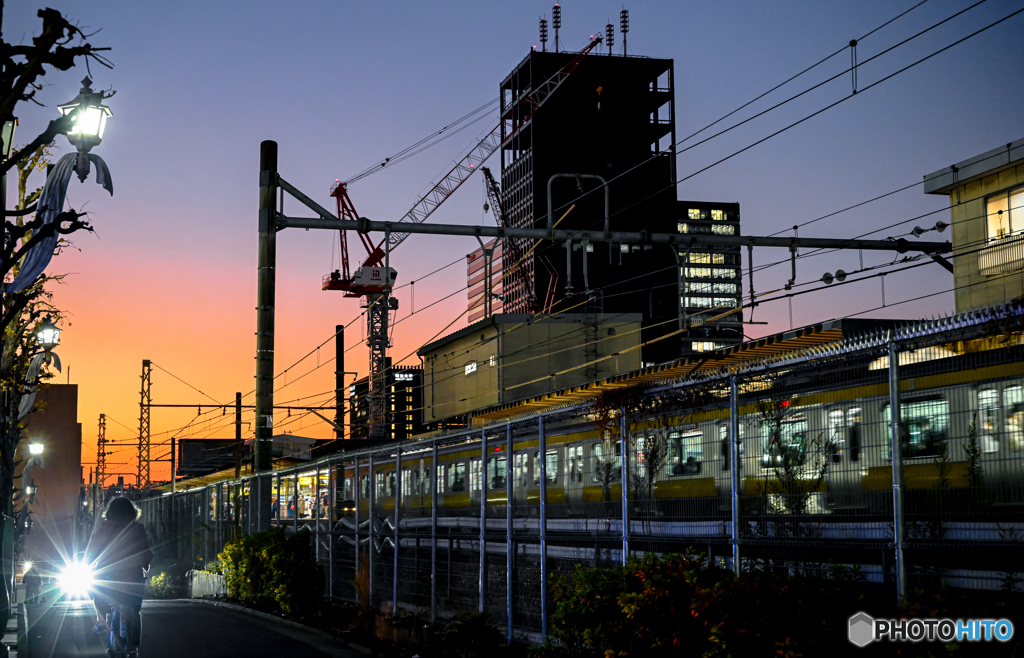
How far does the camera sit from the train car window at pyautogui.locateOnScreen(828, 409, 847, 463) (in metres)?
8.50

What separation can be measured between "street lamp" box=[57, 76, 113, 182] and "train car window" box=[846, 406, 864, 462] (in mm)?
7548

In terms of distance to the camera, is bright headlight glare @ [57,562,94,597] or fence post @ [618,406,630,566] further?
bright headlight glare @ [57,562,94,597]

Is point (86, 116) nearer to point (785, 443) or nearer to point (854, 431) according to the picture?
point (785, 443)

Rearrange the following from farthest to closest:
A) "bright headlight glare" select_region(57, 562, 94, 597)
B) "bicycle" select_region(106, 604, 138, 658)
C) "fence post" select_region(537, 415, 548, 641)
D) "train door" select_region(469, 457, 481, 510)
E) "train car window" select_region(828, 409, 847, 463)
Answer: "bright headlight glare" select_region(57, 562, 94, 597) → "train door" select_region(469, 457, 481, 510) → "bicycle" select_region(106, 604, 138, 658) → "fence post" select_region(537, 415, 548, 641) → "train car window" select_region(828, 409, 847, 463)

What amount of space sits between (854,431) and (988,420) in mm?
1216

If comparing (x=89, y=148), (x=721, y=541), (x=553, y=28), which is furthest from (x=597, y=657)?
(x=553, y=28)

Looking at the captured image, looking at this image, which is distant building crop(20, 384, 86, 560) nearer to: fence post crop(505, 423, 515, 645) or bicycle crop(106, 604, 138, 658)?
bicycle crop(106, 604, 138, 658)

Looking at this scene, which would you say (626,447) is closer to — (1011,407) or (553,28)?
(1011,407)

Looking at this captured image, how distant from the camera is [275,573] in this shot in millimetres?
20734

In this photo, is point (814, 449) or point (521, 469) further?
point (521, 469)

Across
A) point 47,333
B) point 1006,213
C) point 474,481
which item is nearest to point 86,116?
point 474,481

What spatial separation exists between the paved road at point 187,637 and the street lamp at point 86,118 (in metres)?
6.64

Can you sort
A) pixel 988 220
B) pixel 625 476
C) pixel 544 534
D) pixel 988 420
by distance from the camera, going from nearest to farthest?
pixel 988 420 → pixel 625 476 → pixel 544 534 → pixel 988 220

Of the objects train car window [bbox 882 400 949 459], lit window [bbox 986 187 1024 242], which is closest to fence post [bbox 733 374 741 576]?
train car window [bbox 882 400 949 459]
